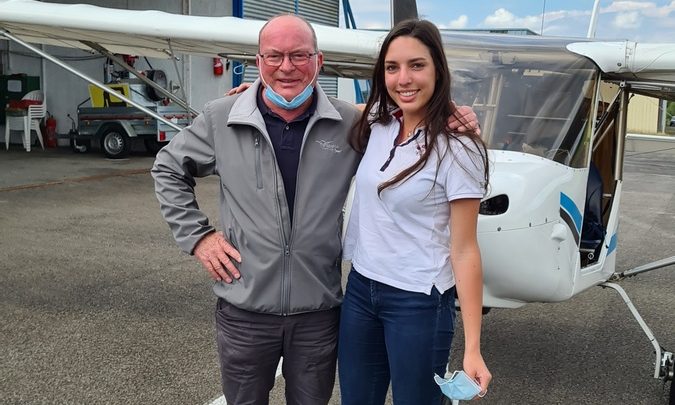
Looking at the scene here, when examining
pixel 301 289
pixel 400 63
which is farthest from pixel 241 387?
pixel 400 63

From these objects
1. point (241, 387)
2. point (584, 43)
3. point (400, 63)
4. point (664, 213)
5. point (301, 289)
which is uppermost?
point (584, 43)

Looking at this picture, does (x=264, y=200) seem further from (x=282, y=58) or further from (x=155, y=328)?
(x=155, y=328)

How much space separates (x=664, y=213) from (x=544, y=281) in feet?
30.6

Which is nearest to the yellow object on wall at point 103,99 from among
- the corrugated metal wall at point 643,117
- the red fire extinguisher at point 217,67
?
the red fire extinguisher at point 217,67

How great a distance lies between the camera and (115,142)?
15180 millimetres

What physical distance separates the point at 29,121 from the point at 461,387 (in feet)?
52.6

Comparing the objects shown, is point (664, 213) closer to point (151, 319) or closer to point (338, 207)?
point (151, 319)

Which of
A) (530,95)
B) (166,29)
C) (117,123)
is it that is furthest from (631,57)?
(117,123)

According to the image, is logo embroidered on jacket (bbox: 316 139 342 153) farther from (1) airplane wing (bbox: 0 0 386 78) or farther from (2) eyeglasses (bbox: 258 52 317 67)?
(1) airplane wing (bbox: 0 0 386 78)

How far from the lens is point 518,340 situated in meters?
4.83

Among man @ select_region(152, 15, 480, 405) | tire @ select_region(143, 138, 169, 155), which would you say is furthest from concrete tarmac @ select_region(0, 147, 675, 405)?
tire @ select_region(143, 138, 169, 155)

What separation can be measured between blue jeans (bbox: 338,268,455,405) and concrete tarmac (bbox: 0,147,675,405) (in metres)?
1.53

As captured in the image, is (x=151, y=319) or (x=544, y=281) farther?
(x=151, y=319)

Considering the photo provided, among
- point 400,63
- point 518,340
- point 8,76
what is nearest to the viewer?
point 400,63
